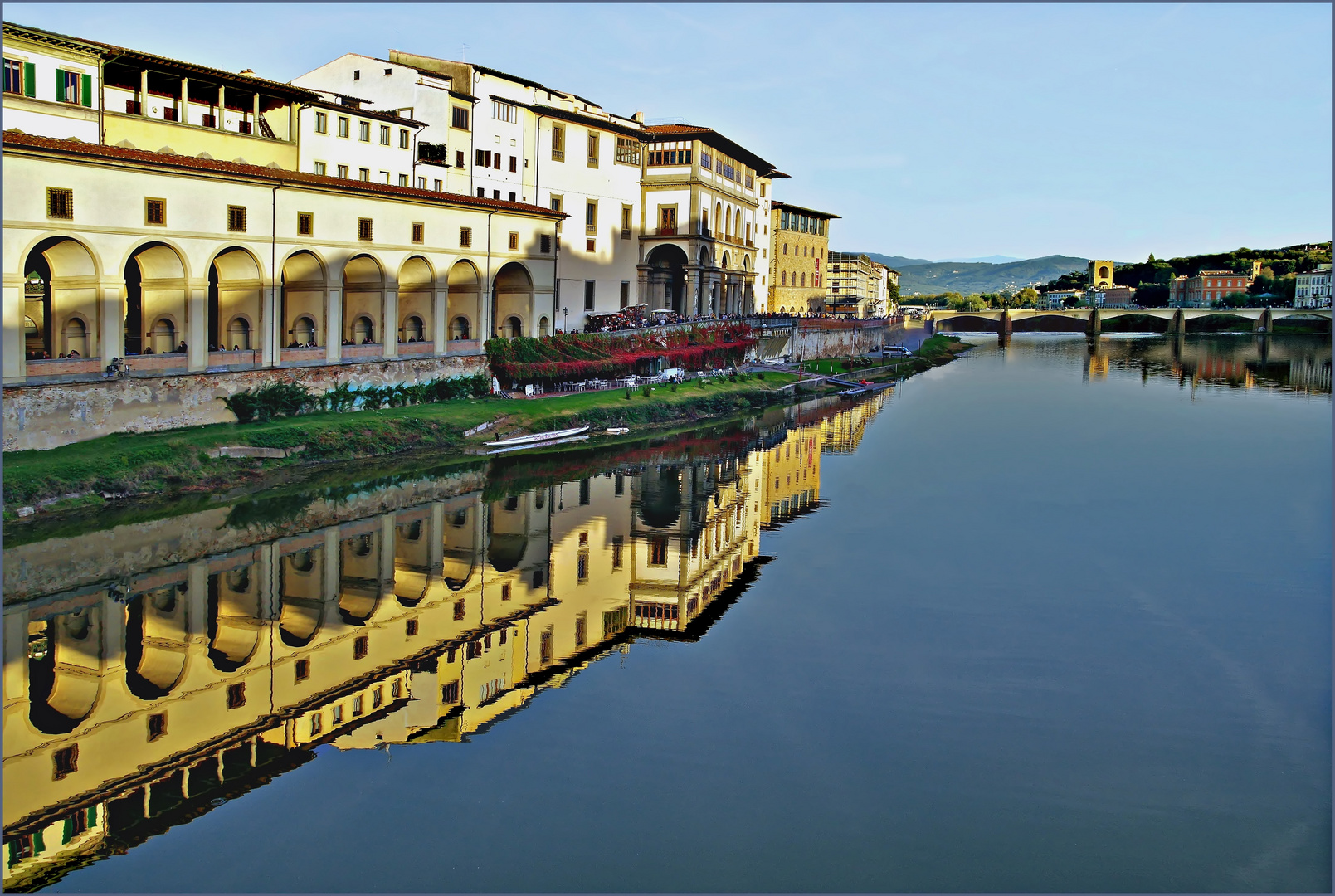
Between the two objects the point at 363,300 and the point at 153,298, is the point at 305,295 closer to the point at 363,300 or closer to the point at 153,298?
the point at 363,300

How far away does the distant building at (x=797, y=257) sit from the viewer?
91000mm

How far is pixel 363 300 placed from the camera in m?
45.4

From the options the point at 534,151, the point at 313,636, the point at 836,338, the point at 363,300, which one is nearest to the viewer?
the point at 313,636

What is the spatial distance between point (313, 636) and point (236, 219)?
63.3 ft

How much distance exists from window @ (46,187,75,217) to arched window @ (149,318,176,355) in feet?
19.7

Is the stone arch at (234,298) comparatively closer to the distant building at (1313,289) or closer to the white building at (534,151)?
the white building at (534,151)

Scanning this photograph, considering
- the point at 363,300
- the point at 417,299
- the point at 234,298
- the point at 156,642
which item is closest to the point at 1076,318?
the point at 417,299

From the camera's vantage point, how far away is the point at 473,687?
64.5 ft

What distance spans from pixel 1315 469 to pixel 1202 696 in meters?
29.1

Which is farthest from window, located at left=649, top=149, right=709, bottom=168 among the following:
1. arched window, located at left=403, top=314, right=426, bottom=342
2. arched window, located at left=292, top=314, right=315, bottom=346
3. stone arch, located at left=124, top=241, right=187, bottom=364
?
stone arch, located at left=124, top=241, right=187, bottom=364

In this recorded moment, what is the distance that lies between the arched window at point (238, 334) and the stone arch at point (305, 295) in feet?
4.86

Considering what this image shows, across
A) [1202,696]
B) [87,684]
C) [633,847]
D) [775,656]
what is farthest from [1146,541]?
[87,684]

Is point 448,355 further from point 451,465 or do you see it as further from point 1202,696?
point 1202,696

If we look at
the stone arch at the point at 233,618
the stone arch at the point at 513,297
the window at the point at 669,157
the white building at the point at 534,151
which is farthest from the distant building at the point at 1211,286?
the stone arch at the point at 233,618
